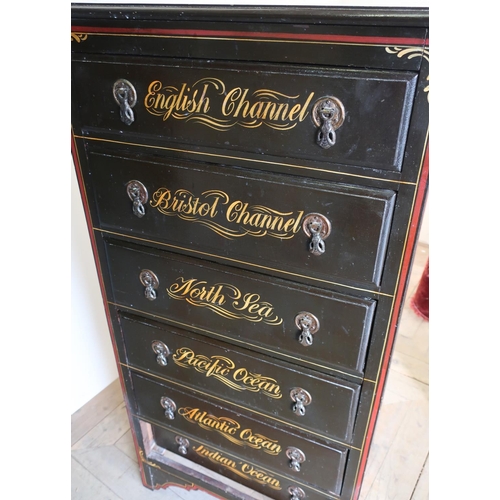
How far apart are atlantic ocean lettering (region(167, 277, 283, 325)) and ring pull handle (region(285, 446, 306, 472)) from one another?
0.36m

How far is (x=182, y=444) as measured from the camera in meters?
1.21

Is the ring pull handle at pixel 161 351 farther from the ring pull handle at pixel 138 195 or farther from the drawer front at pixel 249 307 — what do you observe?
the ring pull handle at pixel 138 195

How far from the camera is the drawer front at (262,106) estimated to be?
23.3 inches

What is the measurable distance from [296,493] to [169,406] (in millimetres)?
381

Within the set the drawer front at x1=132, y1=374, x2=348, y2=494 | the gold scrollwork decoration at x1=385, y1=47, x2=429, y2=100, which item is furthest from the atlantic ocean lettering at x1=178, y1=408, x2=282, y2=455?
the gold scrollwork decoration at x1=385, y1=47, x2=429, y2=100

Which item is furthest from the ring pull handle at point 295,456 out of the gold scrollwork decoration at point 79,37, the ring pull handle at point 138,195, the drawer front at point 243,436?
the gold scrollwork decoration at point 79,37

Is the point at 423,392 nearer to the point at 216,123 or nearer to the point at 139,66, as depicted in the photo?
the point at 216,123

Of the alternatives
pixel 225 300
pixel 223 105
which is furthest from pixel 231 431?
pixel 223 105

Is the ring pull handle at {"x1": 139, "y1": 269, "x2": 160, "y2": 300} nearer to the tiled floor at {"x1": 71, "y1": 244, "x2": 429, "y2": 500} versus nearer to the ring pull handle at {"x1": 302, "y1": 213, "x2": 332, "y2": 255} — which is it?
the ring pull handle at {"x1": 302, "y1": 213, "x2": 332, "y2": 255}

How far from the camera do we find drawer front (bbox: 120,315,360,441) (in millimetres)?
866

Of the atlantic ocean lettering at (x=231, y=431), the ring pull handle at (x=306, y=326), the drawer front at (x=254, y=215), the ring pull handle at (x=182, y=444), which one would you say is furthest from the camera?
the ring pull handle at (x=182, y=444)

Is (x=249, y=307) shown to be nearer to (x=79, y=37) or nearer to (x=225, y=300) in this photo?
(x=225, y=300)

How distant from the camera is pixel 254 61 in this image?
0.63m
